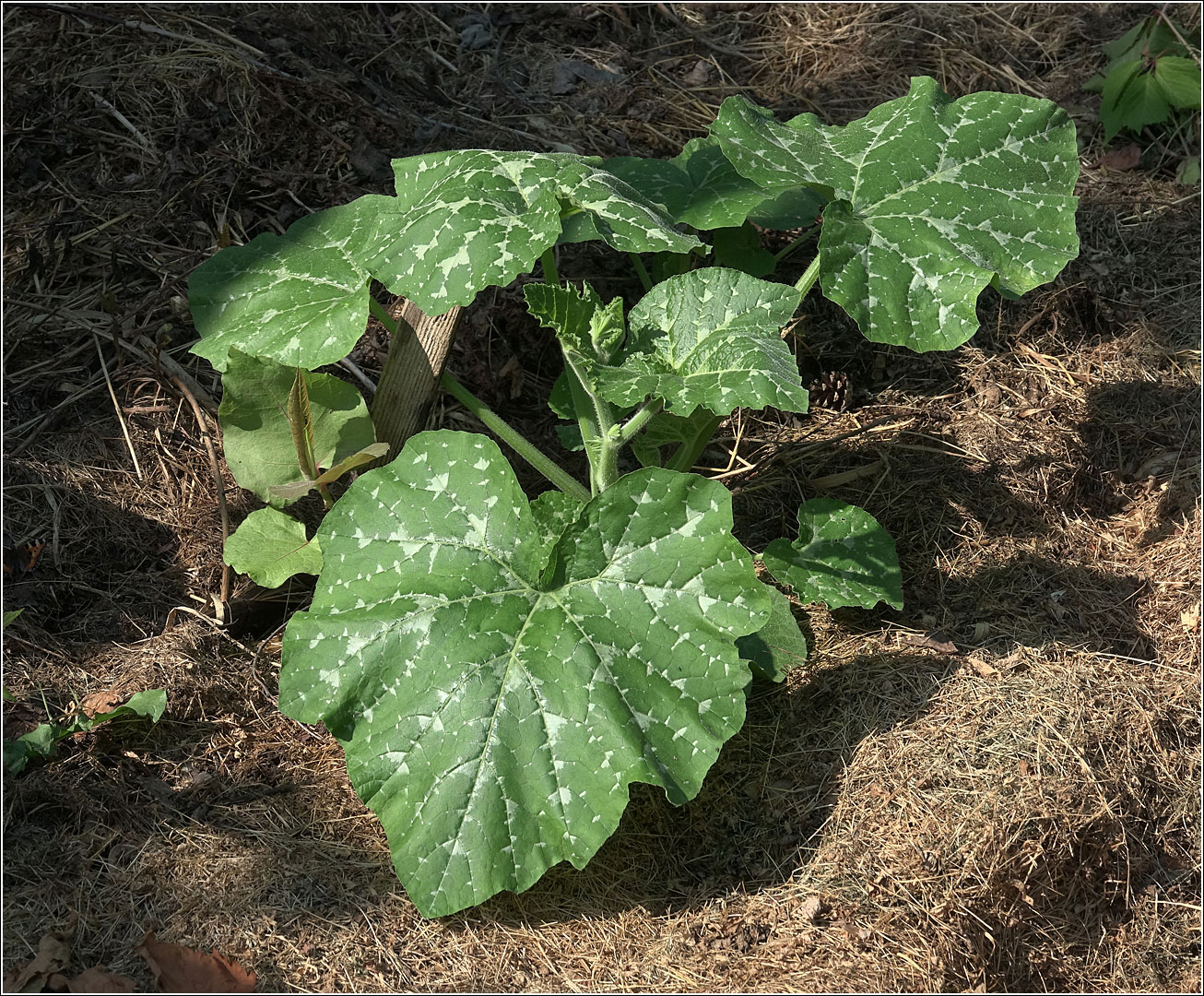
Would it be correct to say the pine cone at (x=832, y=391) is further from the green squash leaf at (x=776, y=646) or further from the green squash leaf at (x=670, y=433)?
the green squash leaf at (x=776, y=646)

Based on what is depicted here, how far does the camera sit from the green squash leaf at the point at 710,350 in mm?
2234


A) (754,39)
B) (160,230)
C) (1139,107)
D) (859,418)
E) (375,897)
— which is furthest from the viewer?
(754,39)

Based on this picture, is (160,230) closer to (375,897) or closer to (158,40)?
(158,40)

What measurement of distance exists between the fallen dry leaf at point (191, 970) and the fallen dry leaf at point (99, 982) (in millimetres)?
55

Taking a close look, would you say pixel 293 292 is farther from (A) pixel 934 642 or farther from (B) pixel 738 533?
(A) pixel 934 642

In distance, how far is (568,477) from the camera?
2.89 m

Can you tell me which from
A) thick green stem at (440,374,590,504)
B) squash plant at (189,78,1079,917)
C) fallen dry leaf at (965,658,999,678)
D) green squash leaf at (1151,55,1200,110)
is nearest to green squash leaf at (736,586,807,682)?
squash plant at (189,78,1079,917)

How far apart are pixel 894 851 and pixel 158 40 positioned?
10.8ft

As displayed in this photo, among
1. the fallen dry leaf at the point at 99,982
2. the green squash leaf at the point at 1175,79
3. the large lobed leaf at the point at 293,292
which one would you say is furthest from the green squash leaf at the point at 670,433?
the green squash leaf at the point at 1175,79

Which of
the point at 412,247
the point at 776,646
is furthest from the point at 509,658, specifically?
the point at 412,247

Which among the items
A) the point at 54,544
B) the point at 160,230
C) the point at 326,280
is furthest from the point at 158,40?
the point at 54,544

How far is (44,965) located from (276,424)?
1357 mm

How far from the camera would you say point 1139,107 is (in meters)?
3.85

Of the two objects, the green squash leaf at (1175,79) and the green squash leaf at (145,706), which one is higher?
the green squash leaf at (1175,79)
